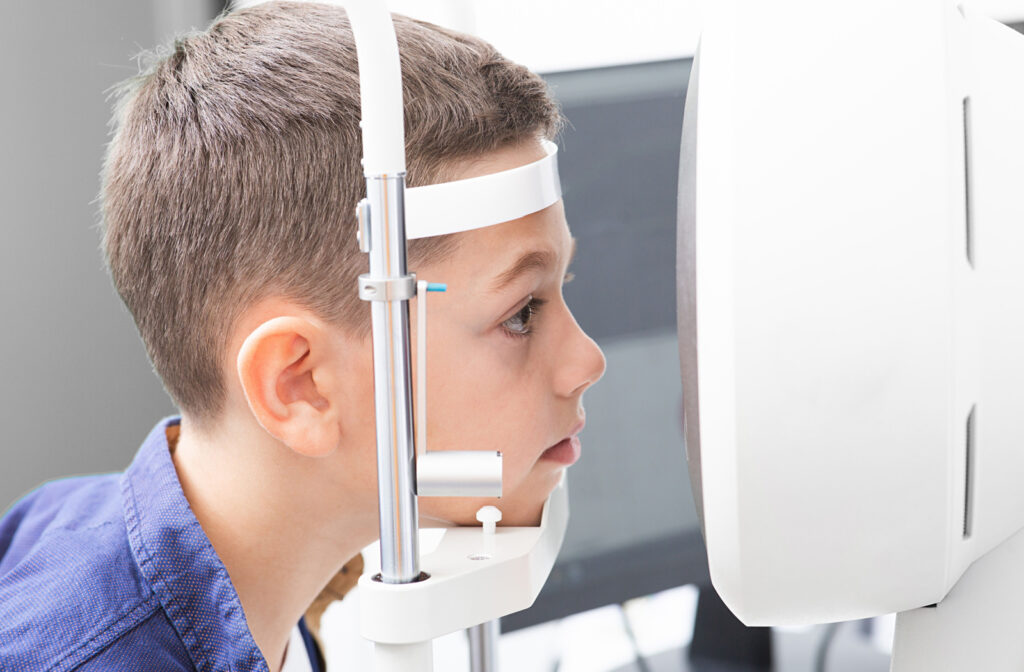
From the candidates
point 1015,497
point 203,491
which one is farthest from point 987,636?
point 203,491

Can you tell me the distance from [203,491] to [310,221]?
0.26 meters

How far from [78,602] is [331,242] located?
31 cm

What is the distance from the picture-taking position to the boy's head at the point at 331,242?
2.24ft

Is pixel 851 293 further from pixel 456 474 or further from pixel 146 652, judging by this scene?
pixel 146 652

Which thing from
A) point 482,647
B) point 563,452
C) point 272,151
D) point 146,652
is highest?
point 272,151

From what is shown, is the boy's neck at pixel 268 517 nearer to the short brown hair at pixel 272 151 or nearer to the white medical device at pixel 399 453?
the short brown hair at pixel 272 151

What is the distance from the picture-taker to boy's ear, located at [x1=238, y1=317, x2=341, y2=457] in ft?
2.22

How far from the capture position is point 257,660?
2.34 feet

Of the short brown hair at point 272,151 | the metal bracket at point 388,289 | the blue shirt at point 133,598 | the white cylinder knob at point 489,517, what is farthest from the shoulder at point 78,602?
the metal bracket at point 388,289

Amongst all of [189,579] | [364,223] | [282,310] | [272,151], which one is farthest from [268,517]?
[364,223]

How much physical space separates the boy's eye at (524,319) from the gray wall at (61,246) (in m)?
0.69

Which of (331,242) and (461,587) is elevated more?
(331,242)

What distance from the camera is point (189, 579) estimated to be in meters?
0.74

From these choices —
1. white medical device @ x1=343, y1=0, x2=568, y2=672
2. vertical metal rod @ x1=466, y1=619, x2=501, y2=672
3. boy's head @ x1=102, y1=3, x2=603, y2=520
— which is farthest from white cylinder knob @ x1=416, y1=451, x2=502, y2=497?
vertical metal rod @ x1=466, y1=619, x2=501, y2=672
